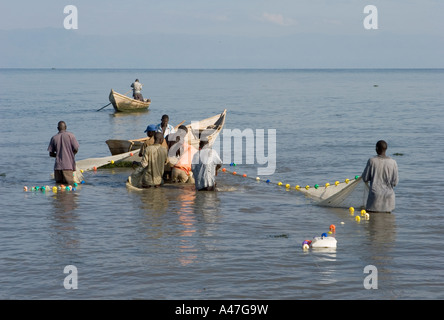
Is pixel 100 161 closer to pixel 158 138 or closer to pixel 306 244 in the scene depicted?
pixel 158 138

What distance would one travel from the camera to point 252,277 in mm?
7609

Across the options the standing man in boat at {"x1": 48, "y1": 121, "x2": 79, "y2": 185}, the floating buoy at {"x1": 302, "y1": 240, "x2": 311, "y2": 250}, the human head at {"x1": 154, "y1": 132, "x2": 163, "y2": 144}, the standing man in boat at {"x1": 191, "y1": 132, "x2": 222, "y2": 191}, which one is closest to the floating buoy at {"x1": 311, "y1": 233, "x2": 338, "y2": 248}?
the floating buoy at {"x1": 302, "y1": 240, "x2": 311, "y2": 250}

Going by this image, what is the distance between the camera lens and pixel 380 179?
1029cm

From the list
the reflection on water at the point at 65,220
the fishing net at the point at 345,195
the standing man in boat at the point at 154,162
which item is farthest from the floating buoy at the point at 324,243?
the standing man in boat at the point at 154,162

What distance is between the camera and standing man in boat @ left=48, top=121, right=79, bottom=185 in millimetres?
12391

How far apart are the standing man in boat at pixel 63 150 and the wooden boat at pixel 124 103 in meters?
21.3

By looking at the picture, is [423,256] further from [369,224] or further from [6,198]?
[6,198]

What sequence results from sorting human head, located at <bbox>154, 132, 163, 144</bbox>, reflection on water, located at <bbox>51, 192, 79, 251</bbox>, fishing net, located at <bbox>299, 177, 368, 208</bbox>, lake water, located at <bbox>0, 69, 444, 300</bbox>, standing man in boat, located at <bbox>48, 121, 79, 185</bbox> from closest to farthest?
lake water, located at <bbox>0, 69, 444, 300</bbox>
reflection on water, located at <bbox>51, 192, 79, 251</bbox>
fishing net, located at <bbox>299, 177, 368, 208</bbox>
standing man in boat, located at <bbox>48, 121, 79, 185</bbox>
human head, located at <bbox>154, 132, 163, 144</bbox>

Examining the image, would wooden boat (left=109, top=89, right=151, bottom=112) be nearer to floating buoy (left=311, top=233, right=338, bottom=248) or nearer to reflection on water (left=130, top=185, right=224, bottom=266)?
reflection on water (left=130, top=185, right=224, bottom=266)

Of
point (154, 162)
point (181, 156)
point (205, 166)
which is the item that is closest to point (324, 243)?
point (205, 166)

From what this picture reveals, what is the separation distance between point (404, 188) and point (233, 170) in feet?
14.9

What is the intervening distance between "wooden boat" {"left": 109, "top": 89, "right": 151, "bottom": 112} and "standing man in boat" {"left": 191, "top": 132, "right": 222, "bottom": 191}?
863 inches

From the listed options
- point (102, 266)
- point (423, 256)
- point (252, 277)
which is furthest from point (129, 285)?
point (423, 256)
